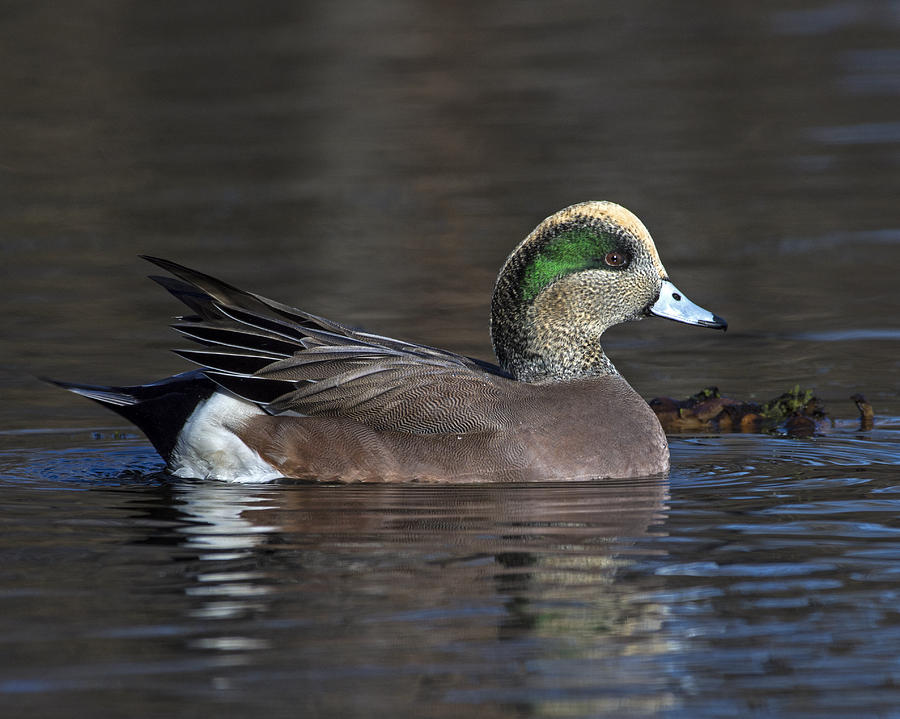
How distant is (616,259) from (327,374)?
4.18 ft

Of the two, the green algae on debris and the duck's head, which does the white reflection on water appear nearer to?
the duck's head

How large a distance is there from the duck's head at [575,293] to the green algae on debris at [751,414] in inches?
27.2

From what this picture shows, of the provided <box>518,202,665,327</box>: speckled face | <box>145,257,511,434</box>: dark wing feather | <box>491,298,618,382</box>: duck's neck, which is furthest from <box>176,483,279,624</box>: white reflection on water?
<box>518,202,665,327</box>: speckled face

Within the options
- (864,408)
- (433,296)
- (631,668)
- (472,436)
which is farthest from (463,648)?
(433,296)

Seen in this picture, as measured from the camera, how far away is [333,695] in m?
4.25

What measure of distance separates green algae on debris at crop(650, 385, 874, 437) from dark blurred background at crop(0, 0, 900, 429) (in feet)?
1.34

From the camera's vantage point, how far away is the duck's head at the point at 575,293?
7043 millimetres

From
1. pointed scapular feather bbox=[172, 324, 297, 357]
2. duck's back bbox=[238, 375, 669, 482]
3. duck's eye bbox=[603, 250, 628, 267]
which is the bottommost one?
duck's back bbox=[238, 375, 669, 482]

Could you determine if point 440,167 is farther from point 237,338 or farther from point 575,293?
point 237,338

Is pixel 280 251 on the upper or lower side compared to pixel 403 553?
upper

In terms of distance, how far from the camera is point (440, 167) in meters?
14.8

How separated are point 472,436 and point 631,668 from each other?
2305mm

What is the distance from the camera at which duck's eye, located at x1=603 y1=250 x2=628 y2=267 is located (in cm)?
707

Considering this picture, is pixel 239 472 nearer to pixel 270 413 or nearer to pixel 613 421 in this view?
pixel 270 413
